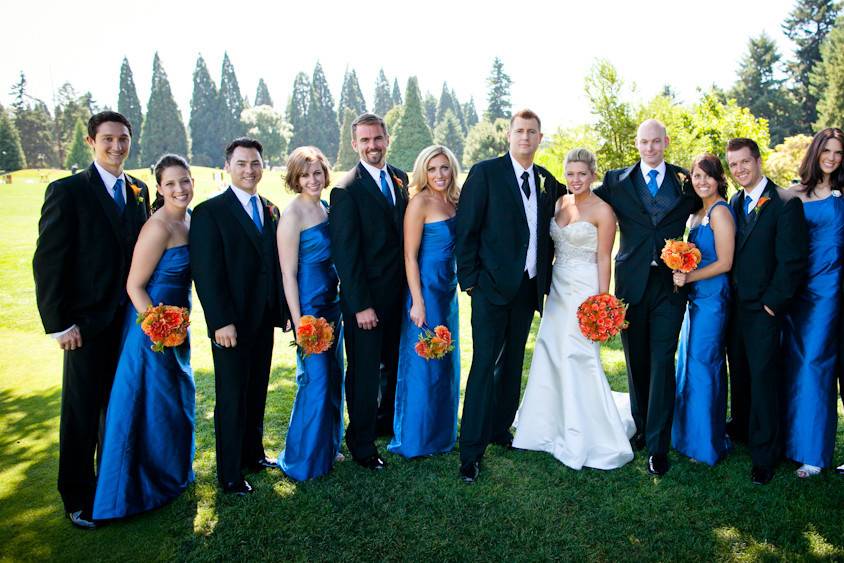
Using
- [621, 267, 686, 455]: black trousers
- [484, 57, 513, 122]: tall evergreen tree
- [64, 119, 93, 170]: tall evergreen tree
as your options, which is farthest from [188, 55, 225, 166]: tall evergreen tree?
[621, 267, 686, 455]: black trousers

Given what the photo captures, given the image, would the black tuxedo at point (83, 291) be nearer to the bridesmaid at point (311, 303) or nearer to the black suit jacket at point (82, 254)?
the black suit jacket at point (82, 254)

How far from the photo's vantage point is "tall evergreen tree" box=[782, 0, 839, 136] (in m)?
56.0

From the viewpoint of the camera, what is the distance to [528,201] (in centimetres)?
490

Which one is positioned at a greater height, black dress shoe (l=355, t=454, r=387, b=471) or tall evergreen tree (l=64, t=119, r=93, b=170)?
tall evergreen tree (l=64, t=119, r=93, b=170)

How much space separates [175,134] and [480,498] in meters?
78.1

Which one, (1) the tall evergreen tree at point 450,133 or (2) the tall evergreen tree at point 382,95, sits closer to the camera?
(1) the tall evergreen tree at point 450,133

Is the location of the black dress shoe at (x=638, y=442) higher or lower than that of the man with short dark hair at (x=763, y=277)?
lower

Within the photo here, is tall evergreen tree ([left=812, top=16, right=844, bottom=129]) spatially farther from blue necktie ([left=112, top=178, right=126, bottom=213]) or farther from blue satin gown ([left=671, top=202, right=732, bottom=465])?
blue necktie ([left=112, top=178, right=126, bottom=213])

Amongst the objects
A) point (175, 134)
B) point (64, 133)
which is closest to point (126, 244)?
point (175, 134)

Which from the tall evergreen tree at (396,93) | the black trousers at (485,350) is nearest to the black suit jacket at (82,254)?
the black trousers at (485,350)

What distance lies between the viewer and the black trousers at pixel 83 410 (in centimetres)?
422

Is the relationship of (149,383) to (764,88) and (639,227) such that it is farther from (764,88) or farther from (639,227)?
(764,88)

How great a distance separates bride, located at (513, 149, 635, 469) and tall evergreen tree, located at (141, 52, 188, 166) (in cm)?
7550

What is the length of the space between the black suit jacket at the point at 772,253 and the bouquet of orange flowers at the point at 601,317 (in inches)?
40.0
